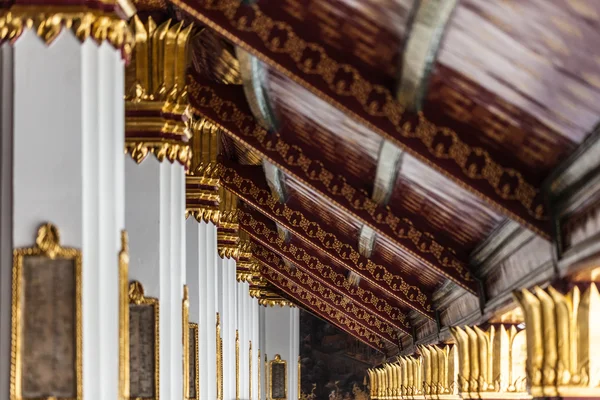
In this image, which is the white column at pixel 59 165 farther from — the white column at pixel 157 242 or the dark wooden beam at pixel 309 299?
the dark wooden beam at pixel 309 299

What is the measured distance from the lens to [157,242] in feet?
41.9

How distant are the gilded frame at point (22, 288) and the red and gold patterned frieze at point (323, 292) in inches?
908

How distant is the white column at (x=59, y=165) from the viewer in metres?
8.30

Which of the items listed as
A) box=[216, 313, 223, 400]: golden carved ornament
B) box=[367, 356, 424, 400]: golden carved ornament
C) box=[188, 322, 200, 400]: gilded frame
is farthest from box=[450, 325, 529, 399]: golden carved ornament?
box=[367, 356, 424, 400]: golden carved ornament

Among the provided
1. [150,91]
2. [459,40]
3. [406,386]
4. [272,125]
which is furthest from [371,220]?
[406,386]

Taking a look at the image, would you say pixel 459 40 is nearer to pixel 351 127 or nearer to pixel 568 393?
pixel 568 393

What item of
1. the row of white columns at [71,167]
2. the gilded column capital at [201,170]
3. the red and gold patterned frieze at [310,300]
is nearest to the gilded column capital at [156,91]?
the row of white columns at [71,167]

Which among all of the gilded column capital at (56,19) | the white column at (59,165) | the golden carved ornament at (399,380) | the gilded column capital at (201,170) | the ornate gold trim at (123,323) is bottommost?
the golden carved ornament at (399,380)

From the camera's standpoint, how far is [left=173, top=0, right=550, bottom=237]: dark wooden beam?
33.8ft

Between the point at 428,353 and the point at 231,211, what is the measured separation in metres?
4.35

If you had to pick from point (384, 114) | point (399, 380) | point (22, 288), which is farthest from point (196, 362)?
point (399, 380)

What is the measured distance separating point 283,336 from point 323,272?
14.2m

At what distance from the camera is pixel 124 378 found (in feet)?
30.0

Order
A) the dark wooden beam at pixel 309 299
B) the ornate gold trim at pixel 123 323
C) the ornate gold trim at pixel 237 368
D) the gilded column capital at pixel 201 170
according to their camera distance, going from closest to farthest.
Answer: the ornate gold trim at pixel 123 323 → the gilded column capital at pixel 201 170 → the ornate gold trim at pixel 237 368 → the dark wooden beam at pixel 309 299
